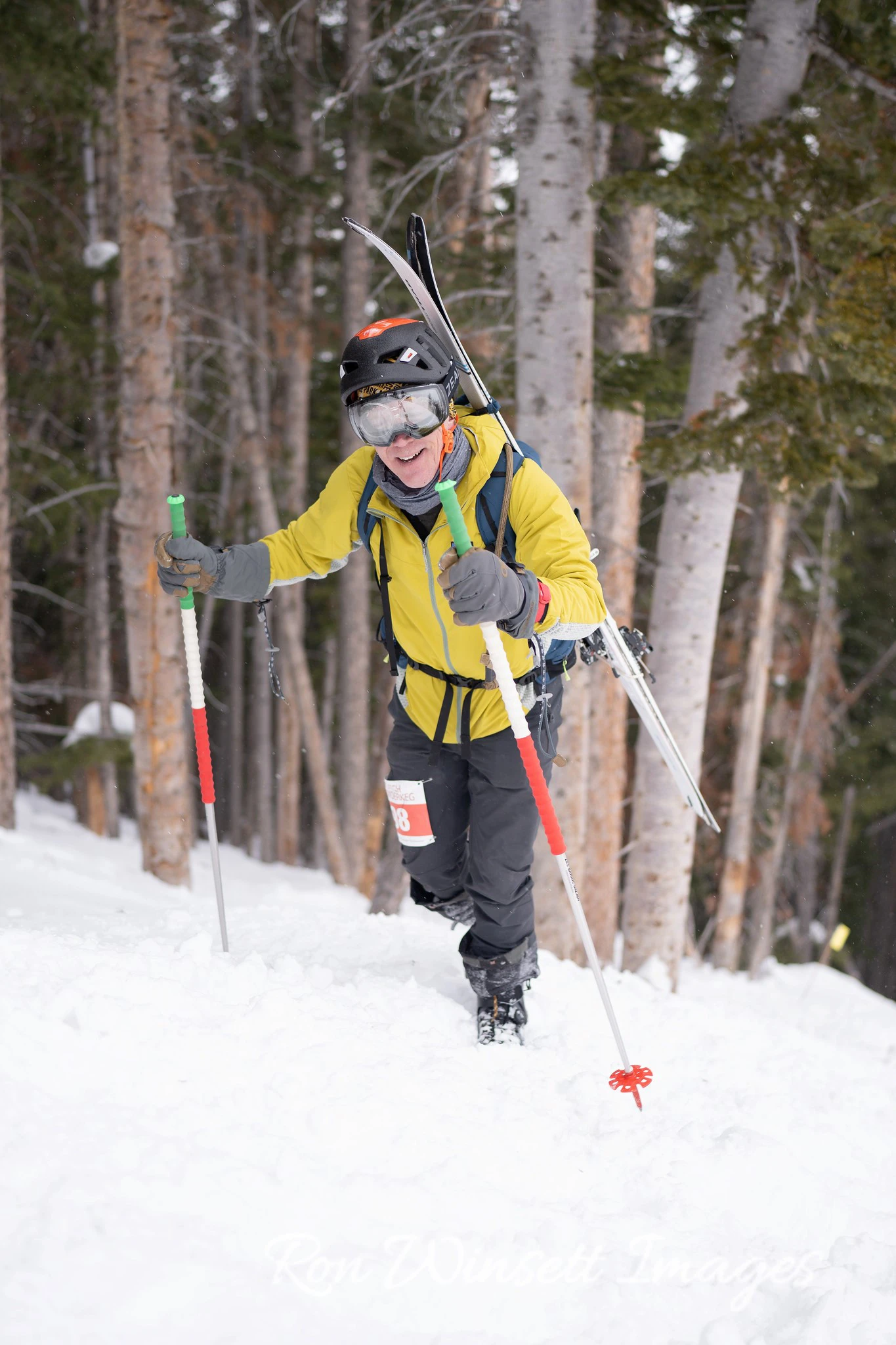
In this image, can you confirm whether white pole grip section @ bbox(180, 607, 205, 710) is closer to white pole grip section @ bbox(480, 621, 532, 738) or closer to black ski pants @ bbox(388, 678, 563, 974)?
black ski pants @ bbox(388, 678, 563, 974)

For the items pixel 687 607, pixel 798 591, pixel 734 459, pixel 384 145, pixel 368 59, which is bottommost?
pixel 798 591

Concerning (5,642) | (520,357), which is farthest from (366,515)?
(5,642)

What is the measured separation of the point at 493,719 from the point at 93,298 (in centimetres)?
1105

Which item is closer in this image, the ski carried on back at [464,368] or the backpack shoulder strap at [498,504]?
the backpack shoulder strap at [498,504]

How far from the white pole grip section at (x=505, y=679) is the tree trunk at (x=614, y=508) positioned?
4629 mm

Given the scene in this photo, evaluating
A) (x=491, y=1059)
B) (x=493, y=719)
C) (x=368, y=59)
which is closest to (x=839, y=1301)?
(x=491, y=1059)

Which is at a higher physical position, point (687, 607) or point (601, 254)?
point (601, 254)

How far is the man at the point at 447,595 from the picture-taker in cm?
335

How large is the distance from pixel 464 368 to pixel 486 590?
4.49 ft

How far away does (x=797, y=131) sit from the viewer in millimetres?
5703

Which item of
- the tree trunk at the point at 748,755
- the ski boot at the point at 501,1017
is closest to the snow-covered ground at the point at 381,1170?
the ski boot at the point at 501,1017

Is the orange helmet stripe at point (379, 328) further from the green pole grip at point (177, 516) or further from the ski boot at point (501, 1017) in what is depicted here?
the ski boot at point (501, 1017)

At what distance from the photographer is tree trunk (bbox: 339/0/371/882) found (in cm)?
1163

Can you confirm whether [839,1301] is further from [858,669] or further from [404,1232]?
[858,669]
